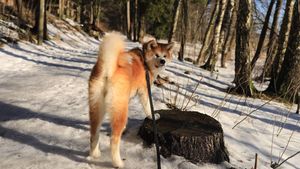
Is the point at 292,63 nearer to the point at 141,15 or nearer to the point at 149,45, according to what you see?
the point at 149,45

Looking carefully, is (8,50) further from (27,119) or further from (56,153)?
(56,153)

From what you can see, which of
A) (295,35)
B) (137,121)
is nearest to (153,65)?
(137,121)

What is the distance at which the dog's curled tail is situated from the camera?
3443mm

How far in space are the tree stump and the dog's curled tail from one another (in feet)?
3.36

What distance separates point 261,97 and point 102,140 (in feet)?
19.8

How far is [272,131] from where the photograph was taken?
6.20 meters

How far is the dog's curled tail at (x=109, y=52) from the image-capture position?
3443 mm

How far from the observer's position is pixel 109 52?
11.3ft

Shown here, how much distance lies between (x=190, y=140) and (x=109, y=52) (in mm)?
1328

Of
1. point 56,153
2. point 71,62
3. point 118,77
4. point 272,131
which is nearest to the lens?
point 118,77

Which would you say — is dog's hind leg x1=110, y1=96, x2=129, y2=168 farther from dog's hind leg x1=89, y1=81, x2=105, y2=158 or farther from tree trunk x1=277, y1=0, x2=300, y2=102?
tree trunk x1=277, y1=0, x2=300, y2=102

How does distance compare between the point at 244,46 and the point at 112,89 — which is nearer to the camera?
the point at 112,89

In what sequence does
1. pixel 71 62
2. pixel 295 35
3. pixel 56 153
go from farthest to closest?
pixel 71 62 < pixel 295 35 < pixel 56 153

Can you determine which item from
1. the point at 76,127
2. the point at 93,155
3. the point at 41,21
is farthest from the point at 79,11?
the point at 93,155
